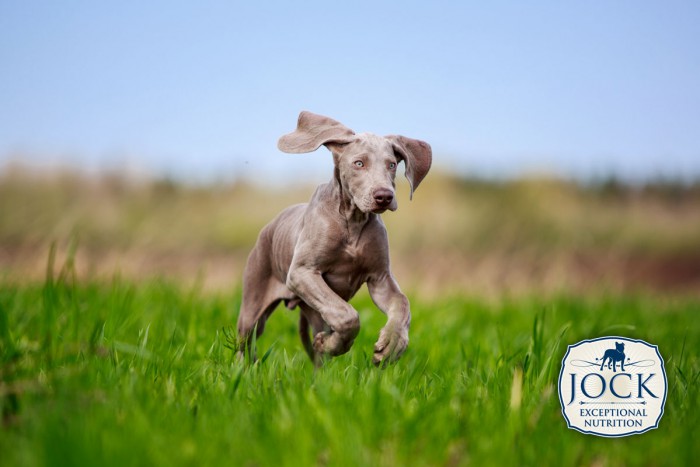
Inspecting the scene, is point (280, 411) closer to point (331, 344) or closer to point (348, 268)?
point (331, 344)

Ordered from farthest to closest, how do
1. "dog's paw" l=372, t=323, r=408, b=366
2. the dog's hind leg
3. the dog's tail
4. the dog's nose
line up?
the dog's tail, the dog's hind leg, "dog's paw" l=372, t=323, r=408, b=366, the dog's nose

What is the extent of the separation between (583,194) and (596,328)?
9223 mm

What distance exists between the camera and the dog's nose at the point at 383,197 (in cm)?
284

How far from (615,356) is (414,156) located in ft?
4.28

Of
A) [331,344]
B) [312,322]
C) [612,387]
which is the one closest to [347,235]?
[331,344]

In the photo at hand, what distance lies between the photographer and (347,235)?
3.17 m

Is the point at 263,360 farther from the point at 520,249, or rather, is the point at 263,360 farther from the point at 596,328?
the point at 520,249

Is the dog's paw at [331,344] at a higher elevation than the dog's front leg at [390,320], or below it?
below

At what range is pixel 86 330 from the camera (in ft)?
13.7

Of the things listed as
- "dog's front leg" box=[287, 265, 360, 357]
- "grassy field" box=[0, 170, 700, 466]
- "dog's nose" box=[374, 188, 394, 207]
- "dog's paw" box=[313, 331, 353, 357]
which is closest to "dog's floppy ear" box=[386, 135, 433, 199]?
"dog's nose" box=[374, 188, 394, 207]

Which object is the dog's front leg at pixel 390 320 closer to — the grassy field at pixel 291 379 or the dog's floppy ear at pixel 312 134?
the grassy field at pixel 291 379

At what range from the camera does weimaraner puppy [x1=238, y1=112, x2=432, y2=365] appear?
9.75 feet

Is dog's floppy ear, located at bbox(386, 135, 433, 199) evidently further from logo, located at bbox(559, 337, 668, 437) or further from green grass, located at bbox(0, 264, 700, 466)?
logo, located at bbox(559, 337, 668, 437)

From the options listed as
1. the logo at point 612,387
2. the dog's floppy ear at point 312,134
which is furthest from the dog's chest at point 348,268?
the logo at point 612,387
